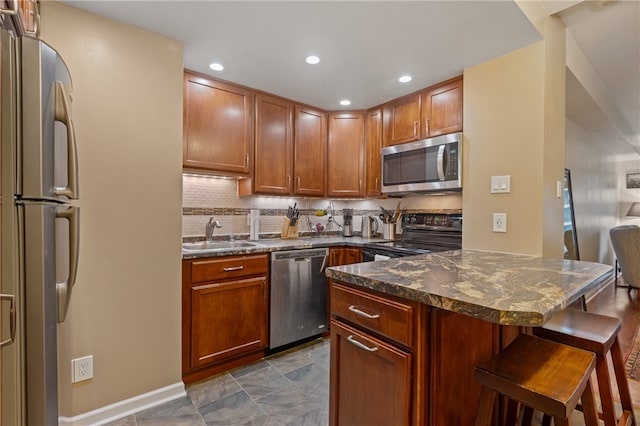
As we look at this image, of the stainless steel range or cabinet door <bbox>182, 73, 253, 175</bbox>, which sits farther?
the stainless steel range

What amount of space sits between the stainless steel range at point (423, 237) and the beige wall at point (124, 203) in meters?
1.65

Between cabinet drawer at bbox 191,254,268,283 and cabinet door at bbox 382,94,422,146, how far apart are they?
168 cm

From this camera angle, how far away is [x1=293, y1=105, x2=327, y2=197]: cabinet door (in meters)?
3.13

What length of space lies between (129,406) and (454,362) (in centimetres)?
184

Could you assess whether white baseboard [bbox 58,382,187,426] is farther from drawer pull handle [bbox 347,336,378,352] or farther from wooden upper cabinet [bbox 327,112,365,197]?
wooden upper cabinet [bbox 327,112,365,197]

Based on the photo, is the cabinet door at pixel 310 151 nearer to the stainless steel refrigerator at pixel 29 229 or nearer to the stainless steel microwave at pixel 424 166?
the stainless steel microwave at pixel 424 166

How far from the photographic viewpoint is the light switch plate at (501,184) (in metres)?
2.14

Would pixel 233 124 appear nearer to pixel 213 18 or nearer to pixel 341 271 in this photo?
pixel 213 18

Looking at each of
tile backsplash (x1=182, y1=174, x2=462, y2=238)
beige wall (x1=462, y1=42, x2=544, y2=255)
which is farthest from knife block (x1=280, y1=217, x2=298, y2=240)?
beige wall (x1=462, y1=42, x2=544, y2=255)

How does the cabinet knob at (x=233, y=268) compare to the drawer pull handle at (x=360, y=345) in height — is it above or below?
above

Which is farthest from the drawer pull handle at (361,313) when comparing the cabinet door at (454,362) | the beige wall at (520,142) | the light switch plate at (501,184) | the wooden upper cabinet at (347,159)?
the wooden upper cabinet at (347,159)

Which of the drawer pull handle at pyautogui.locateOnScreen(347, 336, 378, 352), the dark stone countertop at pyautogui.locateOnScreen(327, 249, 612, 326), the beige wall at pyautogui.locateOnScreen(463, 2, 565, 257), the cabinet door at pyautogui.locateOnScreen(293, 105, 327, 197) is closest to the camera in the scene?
the dark stone countertop at pyautogui.locateOnScreen(327, 249, 612, 326)

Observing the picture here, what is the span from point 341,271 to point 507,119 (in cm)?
172

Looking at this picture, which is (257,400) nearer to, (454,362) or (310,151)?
(454,362)
